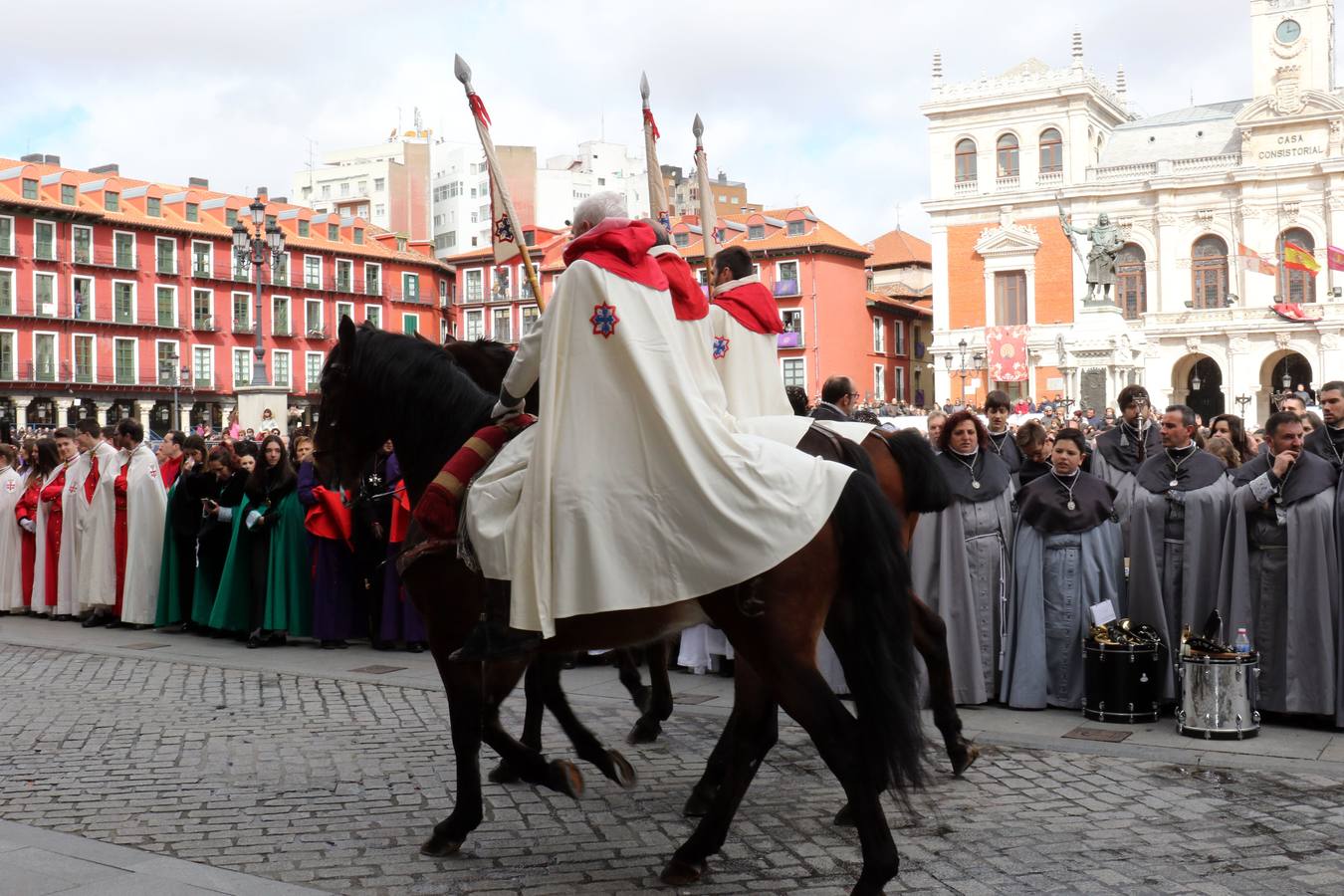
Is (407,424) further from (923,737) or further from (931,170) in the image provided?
(931,170)

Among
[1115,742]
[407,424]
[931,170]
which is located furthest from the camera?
[931,170]

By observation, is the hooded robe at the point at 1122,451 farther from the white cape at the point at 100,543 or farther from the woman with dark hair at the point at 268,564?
the white cape at the point at 100,543

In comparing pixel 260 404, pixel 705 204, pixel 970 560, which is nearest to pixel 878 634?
pixel 970 560

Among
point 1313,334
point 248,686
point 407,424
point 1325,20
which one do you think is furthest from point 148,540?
point 1325,20

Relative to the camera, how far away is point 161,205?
58.9 meters

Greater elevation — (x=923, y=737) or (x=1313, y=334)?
(x=1313, y=334)

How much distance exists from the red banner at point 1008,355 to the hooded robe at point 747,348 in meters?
46.2

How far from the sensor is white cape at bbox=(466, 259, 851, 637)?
448 cm

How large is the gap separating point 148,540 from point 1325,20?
57.9m

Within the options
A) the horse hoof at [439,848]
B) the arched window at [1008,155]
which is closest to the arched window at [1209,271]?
the arched window at [1008,155]

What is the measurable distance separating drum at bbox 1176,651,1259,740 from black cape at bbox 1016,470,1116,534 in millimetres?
1236

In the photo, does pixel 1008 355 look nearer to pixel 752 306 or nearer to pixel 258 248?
pixel 258 248

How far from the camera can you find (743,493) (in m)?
4.49

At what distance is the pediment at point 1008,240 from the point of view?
186 ft
